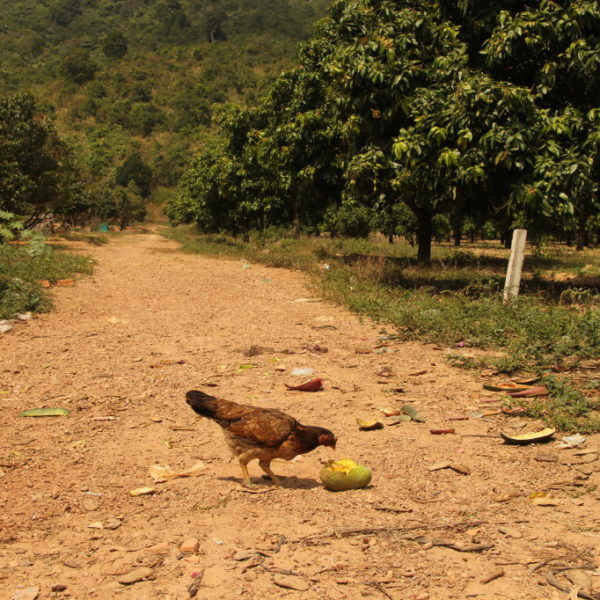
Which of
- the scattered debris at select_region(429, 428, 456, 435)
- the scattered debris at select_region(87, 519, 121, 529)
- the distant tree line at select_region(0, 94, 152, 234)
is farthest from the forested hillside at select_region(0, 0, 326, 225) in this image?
the scattered debris at select_region(87, 519, 121, 529)

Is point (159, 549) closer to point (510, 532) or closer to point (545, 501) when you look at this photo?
point (510, 532)

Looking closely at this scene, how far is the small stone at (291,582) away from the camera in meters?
2.48

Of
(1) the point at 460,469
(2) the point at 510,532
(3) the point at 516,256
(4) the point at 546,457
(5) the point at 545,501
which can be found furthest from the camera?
(3) the point at 516,256

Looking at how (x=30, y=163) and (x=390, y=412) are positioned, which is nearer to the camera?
(x=390, y=412)

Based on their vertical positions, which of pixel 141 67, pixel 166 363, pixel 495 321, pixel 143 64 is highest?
pixel 143 64

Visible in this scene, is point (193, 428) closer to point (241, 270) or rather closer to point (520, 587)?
point (520, 587)

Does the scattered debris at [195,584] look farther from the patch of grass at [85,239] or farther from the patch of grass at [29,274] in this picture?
the patch of grass at [85,239]

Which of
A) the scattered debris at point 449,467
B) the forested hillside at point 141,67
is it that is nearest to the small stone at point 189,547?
the scattered debris at point 449,467

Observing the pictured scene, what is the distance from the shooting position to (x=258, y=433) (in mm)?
3512

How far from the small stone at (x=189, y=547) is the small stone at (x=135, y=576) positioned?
198 millimetres

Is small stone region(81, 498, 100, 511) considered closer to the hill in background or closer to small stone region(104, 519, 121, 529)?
small stone region(104, 519, 121, 529)

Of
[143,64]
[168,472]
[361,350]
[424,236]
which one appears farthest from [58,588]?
[143,64]

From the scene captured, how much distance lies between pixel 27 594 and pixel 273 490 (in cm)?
149

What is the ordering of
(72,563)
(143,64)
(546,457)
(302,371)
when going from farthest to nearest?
1. (143,64)
2. (302,371)
3. (546,457)
4. (72,563)
